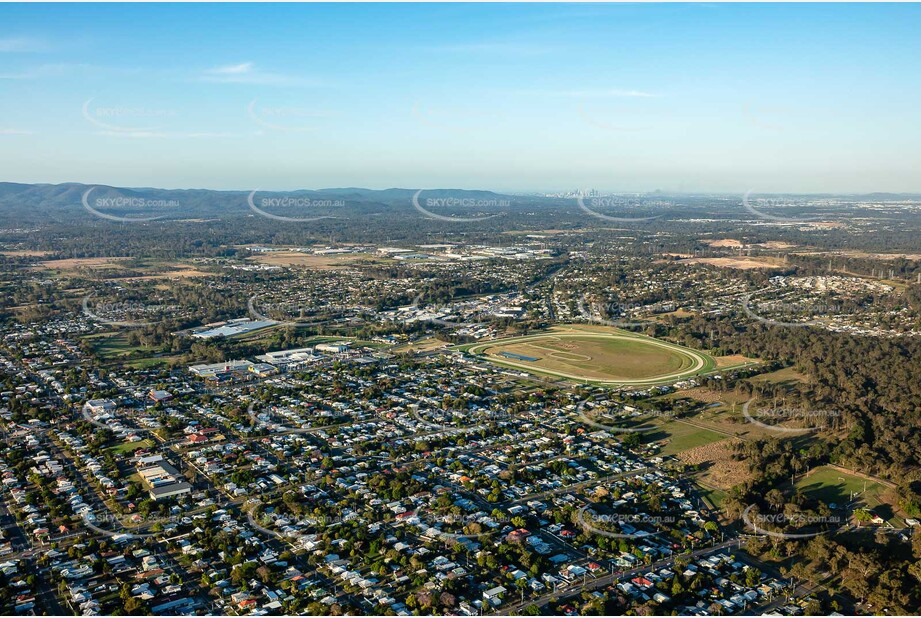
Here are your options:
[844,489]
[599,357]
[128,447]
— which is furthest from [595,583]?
[599,357]

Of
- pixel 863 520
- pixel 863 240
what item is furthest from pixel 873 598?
pixel 863 240

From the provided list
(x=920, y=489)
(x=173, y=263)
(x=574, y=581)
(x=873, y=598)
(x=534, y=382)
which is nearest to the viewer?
(x=873, y=598)

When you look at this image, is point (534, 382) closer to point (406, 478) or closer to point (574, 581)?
point (406, 478)

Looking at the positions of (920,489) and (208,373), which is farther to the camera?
(208,373)

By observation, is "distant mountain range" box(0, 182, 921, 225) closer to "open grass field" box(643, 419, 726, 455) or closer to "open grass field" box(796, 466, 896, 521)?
"open grass field" box(643, 419, 726, 455)

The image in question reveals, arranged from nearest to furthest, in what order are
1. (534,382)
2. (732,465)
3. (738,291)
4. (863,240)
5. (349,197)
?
1. (732,465)
2. (534,382)
3. (738,291)
4. (863,240)
5. (349,197)

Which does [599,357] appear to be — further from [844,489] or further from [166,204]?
[166,204]

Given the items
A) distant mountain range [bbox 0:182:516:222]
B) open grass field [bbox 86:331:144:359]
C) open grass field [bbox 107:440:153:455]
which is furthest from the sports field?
distant mountain range [bbox 0:182:516:222]
